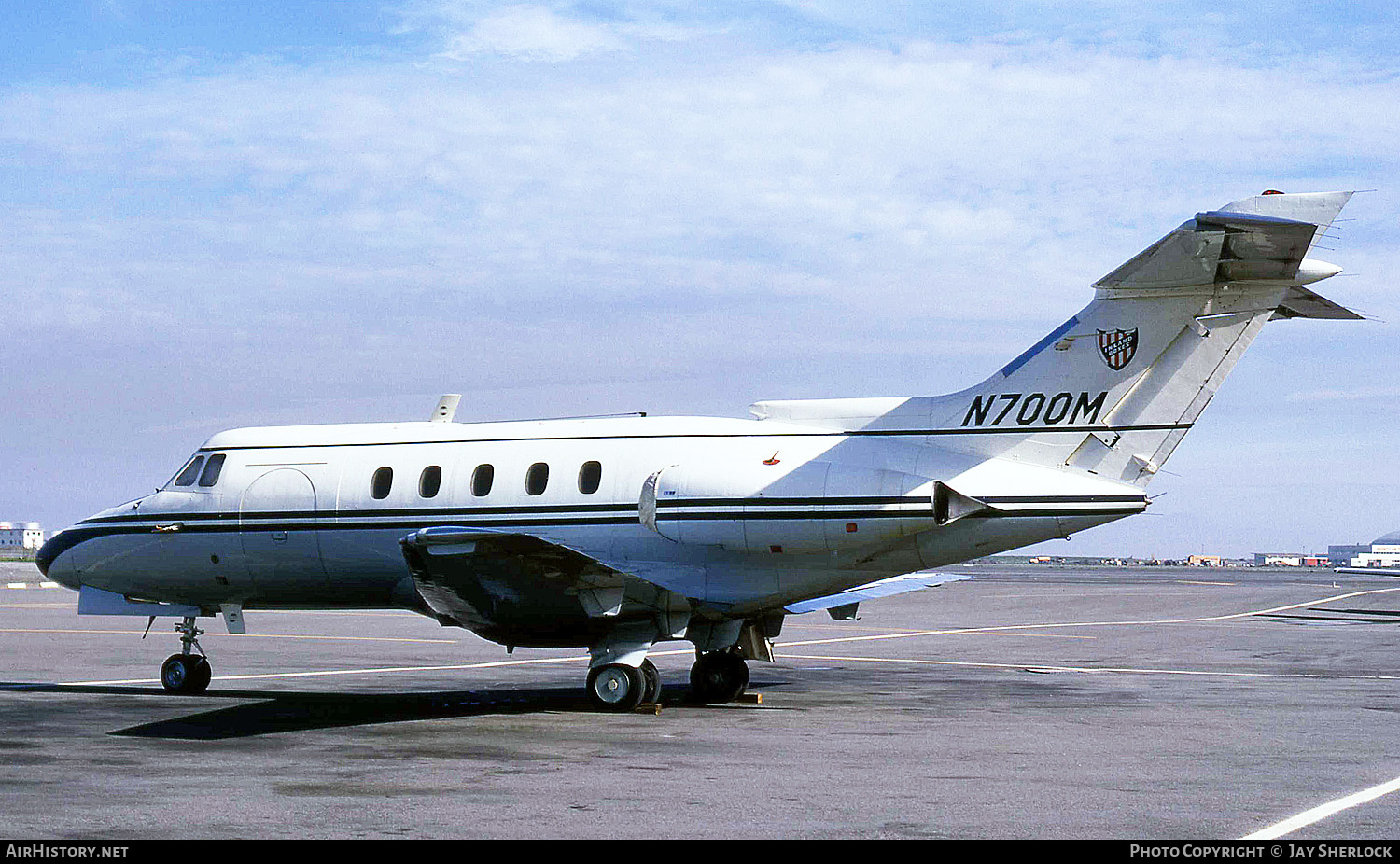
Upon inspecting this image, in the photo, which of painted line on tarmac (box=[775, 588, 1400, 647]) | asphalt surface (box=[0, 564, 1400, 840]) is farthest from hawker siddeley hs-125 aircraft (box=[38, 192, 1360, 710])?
painted line on tarmac (box=[775, 588, 1400, 647])

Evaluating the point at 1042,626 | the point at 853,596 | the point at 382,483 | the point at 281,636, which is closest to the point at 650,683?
the point at 853,596

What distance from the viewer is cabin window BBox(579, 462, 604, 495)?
1784 cm

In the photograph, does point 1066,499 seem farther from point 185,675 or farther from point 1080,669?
point 185,675

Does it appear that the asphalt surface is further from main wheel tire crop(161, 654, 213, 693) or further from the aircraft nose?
the aircraft nose

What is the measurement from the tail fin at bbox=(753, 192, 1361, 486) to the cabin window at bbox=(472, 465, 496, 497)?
513 cm

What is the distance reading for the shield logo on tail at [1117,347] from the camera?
52.7 feet

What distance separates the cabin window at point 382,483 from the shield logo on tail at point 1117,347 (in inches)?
362

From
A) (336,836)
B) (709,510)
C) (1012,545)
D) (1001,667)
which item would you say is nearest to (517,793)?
(336,836)

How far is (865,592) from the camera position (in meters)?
20.4

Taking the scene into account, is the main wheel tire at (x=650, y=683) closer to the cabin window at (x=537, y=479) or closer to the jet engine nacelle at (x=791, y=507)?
the jet engine nacelle at (x=791, y=507)

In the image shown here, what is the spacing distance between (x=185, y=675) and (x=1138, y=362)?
13.1 meters

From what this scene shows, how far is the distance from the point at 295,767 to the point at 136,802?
6.95 ft

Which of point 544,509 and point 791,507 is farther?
point 544,509
